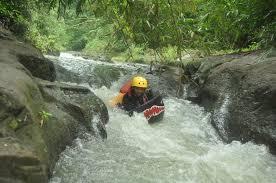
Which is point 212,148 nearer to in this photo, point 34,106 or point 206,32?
point 34,106

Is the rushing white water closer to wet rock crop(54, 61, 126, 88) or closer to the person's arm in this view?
the person's arm

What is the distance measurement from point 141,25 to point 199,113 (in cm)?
518

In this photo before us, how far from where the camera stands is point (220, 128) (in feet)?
23.1

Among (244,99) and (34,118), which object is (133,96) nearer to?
(244,99)

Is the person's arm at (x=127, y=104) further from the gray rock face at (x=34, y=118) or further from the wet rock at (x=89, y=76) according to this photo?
the wet rock at (x=89, y=76)

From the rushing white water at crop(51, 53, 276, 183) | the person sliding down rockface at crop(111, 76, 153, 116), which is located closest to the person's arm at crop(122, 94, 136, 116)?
the person sliding down rockface at crop(111, 76, 153, 116)

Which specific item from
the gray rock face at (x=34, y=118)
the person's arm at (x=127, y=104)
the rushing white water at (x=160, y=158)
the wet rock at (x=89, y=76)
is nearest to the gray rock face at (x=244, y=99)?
the rushing white water at (x=160, y=158)

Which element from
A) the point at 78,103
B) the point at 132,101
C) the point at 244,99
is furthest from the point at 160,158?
the point at 132,101

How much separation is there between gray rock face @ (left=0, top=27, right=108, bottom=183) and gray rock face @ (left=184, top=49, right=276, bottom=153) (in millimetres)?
2050

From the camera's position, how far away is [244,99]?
654 cm

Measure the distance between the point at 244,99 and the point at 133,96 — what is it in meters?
2.38

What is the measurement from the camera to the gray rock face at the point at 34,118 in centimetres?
335

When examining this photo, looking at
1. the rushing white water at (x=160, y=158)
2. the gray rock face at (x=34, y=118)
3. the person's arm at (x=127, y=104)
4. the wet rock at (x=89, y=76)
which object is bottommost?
the wet rock at (x=89, y=76)

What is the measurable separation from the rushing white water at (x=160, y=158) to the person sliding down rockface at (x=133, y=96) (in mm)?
549
